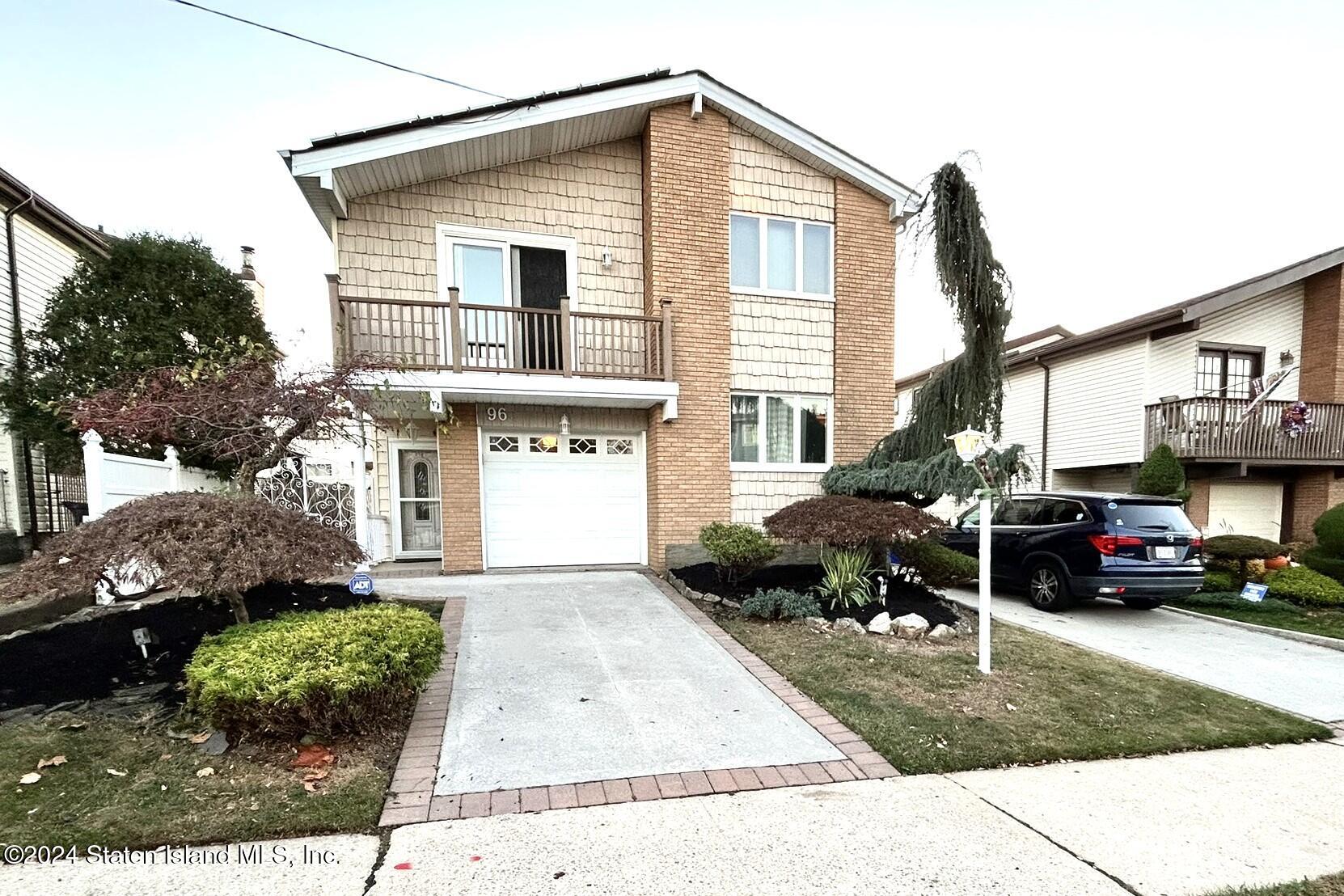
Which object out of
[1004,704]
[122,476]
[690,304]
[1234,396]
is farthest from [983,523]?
[1234,396]

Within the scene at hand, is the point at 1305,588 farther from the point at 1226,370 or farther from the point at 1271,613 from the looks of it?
the point at 1226,370

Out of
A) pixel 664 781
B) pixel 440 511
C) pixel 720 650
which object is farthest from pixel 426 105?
pixel 664 781

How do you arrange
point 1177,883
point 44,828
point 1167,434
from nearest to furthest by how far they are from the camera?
1. point 1177,883
2. point 44,828
3. point 1167,434

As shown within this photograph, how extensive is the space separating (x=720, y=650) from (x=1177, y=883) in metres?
3.31

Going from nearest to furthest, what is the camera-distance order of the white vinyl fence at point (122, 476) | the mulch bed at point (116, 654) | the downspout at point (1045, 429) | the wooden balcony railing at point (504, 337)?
the mulch bed at point (116, 654), the white vinyl fence at point (122, 476), the wooden balcony railing at point (504, 337), the downspout at point (1045, 429)

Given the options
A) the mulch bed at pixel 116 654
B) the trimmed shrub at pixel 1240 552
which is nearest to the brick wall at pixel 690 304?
the mulch bed at pixel 116 654

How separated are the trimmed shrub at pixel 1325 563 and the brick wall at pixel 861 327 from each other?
6900mm

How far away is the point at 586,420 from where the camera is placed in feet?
27.8

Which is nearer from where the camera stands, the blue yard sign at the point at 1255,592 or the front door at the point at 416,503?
the blue yard sign at the point at 1255,592

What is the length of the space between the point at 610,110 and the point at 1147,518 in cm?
907

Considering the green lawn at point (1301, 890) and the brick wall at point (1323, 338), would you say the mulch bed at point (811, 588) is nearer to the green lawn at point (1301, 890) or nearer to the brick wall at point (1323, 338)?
the green lawn at point (1301, 890)

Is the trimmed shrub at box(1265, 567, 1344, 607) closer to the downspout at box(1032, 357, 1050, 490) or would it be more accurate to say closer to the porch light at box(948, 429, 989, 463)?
the downspout at box(1032, 357, 1050, 490)

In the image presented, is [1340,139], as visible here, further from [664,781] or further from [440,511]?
[440,511]

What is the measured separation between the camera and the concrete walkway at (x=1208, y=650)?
4.69m
